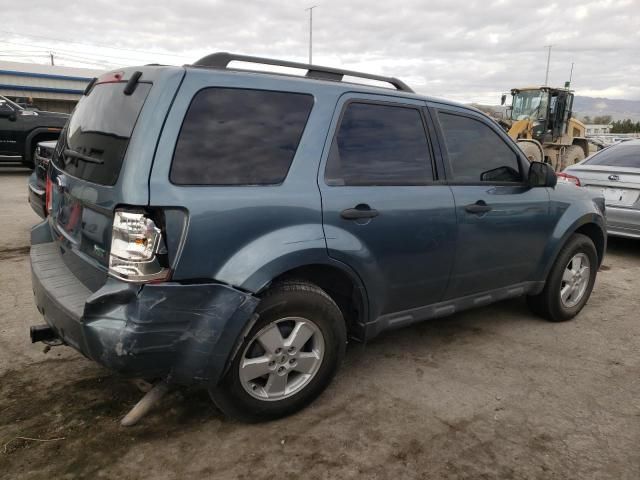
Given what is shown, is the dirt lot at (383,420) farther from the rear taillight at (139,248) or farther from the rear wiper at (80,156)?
the rear wiper at (80,156)

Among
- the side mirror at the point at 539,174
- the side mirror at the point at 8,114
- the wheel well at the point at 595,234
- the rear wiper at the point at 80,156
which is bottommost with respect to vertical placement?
the wheel well at the point at 595,234

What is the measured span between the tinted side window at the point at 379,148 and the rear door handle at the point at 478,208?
1.16 feet

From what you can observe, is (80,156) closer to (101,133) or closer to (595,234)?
(101,133)

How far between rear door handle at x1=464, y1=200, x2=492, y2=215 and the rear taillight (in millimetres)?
2014

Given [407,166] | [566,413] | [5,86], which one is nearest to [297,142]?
[407,166]

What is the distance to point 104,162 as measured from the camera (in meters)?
2.44

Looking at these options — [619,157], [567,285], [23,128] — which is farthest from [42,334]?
[23,128]

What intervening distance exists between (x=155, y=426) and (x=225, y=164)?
1415mm

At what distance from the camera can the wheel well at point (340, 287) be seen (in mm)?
2736

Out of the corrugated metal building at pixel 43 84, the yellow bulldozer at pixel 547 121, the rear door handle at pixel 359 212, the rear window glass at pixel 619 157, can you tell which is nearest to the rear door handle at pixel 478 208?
the rear door handle at pixel 359 212

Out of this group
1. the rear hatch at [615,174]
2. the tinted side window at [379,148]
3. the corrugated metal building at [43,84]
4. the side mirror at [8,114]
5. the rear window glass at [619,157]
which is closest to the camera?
the tinted side window at [379,148]

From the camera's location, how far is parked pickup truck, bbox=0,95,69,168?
1097cm

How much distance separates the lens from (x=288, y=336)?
2693mm

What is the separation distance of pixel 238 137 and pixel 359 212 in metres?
0.77
